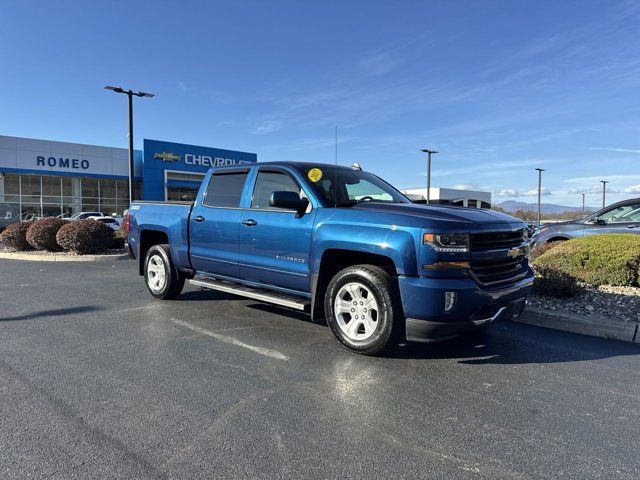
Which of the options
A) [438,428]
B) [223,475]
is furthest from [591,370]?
[223,475]

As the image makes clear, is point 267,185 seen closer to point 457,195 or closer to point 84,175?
point 84,175

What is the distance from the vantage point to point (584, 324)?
5.73m

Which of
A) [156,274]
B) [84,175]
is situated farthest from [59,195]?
[156,274]

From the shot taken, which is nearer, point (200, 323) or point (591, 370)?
point (591, 370)

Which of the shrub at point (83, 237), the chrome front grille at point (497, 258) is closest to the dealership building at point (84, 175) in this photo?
the shrub at point (83, 237)

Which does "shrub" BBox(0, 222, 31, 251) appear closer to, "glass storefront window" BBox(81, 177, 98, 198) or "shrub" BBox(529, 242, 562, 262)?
"shrub" BBox(529, 242, 562, 262)

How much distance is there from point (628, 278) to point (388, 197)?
4584 millimetres

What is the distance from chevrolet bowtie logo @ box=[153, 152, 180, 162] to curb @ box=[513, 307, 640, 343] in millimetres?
33250

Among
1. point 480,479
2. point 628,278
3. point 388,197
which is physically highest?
point 388,197

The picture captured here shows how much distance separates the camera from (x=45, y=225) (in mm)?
14742

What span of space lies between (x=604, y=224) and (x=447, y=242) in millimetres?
7720

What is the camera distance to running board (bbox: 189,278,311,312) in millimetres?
5086

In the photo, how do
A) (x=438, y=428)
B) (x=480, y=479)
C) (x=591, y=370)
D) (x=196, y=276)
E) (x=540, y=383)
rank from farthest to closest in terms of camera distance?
1. (x=196, y=276)
2. (x=591, y=370)
3. (x=540, y=383)
4. (x=438, y=428)
5. (x=480, y=479)

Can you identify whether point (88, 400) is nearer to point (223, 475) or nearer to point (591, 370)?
point (223, 475)
